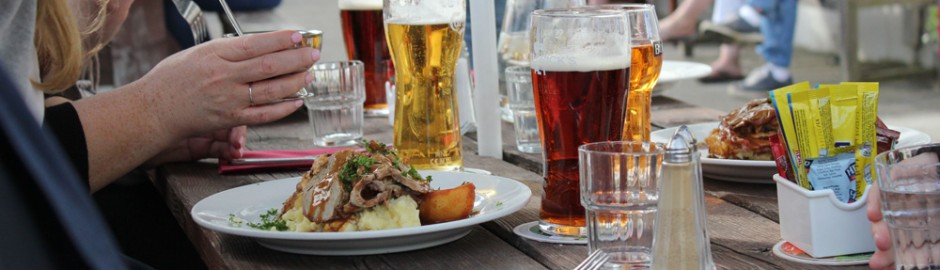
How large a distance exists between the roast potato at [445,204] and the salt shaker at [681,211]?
249 mm

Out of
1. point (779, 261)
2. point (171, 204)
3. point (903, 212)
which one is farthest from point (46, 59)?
point (903, 212)

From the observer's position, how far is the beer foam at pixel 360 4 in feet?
7.63

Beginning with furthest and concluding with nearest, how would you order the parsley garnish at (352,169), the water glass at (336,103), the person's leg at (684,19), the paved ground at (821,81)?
the person's leg at (684,19) < the paved ground at (821,81) < the water glass at (336,103) < the parsley garnish at (352,169)

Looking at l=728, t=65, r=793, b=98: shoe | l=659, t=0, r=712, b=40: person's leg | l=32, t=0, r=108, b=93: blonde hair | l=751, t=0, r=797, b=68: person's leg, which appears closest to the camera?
l=32, t=0, r=108, b=93: blonde hair

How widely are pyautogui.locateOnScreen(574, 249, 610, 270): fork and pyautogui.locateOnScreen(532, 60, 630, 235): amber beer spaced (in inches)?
5.4

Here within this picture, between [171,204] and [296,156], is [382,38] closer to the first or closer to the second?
[296,156]

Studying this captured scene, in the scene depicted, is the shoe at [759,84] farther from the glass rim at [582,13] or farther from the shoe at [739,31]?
the glass rim at [582,13]

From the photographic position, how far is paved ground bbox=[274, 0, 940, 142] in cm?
523

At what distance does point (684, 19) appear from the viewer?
6664 mm

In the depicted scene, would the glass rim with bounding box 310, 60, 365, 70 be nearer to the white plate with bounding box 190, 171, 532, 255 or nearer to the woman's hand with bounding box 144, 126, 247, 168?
the woman's hand with bounding box 144, 126, 247, 168

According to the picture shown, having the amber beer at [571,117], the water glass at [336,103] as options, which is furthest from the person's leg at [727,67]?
the amber beer at [571,117]

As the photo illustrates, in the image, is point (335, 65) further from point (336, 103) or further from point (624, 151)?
point (624, 151)

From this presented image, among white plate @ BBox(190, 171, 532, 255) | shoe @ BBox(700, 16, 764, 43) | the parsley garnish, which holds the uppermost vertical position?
the parsley garnish

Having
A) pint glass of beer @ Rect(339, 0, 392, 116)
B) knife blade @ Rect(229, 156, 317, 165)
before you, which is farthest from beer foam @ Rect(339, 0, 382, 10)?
knife blade @ Rect(229, 156, 317, 165)
